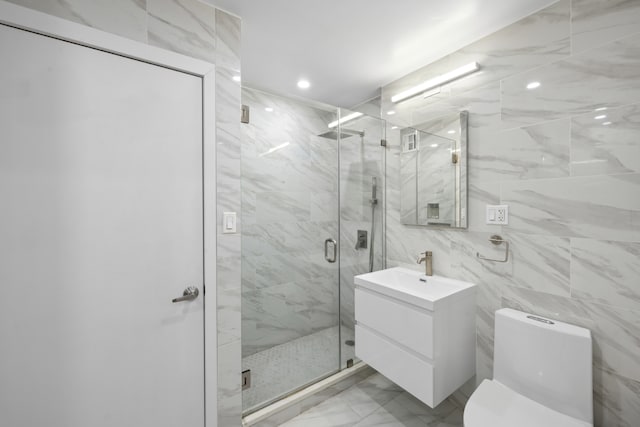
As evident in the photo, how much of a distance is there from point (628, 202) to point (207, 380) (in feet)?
7.24

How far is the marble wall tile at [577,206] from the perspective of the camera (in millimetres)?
1266

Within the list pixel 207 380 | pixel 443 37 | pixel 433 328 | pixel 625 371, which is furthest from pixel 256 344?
pixel 443 37

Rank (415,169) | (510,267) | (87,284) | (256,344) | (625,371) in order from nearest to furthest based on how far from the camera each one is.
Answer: (87,284) → (625,371) → (510,267) → (256,344) → (415,169)

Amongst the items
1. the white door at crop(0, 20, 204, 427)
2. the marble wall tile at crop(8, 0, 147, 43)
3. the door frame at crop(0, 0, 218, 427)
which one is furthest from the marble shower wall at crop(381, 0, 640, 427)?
the marble wall tile at crop(8, 0, 147, 43)

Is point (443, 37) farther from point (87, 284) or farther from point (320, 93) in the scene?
point (87, 284)

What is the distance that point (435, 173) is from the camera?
6.59 feet

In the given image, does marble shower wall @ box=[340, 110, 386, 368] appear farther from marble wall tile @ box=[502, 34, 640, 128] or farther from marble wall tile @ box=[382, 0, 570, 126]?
marble wall tile @ box=[502, 34, 640, 128]

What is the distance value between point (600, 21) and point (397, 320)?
1836 millimetres

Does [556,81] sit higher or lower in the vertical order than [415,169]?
higher

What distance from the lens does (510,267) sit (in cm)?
164

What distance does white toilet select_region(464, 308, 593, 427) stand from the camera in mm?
1240

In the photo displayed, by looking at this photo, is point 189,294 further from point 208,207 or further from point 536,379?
point 536,379

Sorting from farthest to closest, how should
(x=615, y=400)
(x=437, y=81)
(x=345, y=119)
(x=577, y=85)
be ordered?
(x=345, y=119), (x=437, y=81), (x=577, y=85), (x=615, y=400)

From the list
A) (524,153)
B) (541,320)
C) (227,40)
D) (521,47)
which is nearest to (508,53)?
(521,47)
